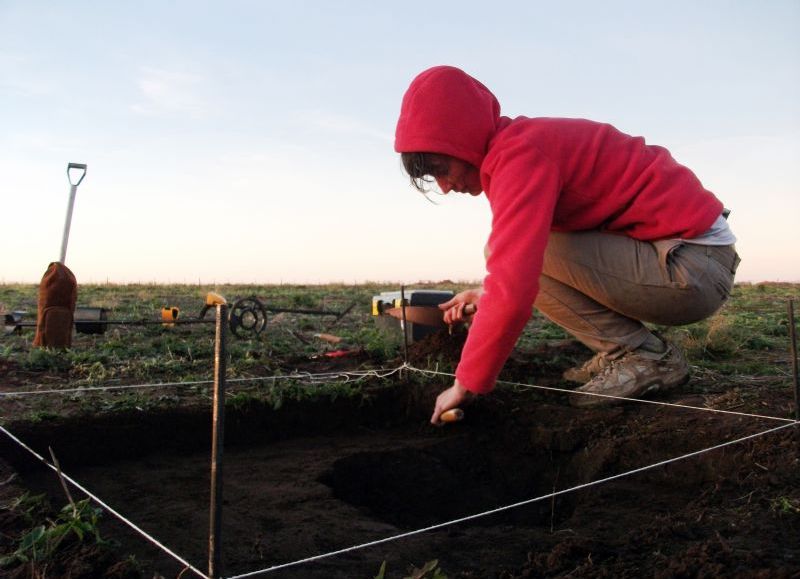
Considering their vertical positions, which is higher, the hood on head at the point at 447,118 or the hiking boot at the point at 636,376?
the hood on head at the point at 447,118

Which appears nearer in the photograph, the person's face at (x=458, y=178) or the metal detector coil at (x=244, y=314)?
the person's face at (x=458, y=178)

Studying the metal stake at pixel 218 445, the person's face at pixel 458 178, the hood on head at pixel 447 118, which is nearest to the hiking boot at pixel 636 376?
the person's face at pixel 458 178

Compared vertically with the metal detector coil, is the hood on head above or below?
above

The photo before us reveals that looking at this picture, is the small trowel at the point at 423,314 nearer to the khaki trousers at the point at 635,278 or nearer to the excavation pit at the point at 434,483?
the excavation pit at the point at 434,483

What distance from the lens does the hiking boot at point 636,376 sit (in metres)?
3.36

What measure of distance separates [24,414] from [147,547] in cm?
146

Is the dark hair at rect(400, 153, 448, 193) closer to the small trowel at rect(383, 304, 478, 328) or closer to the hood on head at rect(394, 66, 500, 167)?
the hood on head at rect(394, 66, 500, 167)

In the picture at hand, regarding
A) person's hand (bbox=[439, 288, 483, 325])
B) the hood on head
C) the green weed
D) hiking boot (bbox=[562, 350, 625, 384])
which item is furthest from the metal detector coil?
the green weed

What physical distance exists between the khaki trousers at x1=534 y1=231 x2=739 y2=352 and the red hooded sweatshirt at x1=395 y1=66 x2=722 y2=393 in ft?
0.22

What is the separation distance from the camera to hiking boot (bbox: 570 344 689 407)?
3361 mm

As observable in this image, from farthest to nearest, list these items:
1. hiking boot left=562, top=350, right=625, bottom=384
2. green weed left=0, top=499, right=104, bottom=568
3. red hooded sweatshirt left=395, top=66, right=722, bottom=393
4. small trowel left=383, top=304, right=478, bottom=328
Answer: small trowel left=383, top=304, right=478, bottom=328
hiking boot left=562, top=350, right=625, bottom=384
red hooded sweatshirt left=395, top=66, right=722, bottom=393
green weed left=0, top=499, right=104, bottom=568

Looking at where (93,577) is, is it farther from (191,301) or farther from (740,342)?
(191,301)

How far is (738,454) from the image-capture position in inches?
100

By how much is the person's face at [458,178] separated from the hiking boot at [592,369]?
122 centimetres
